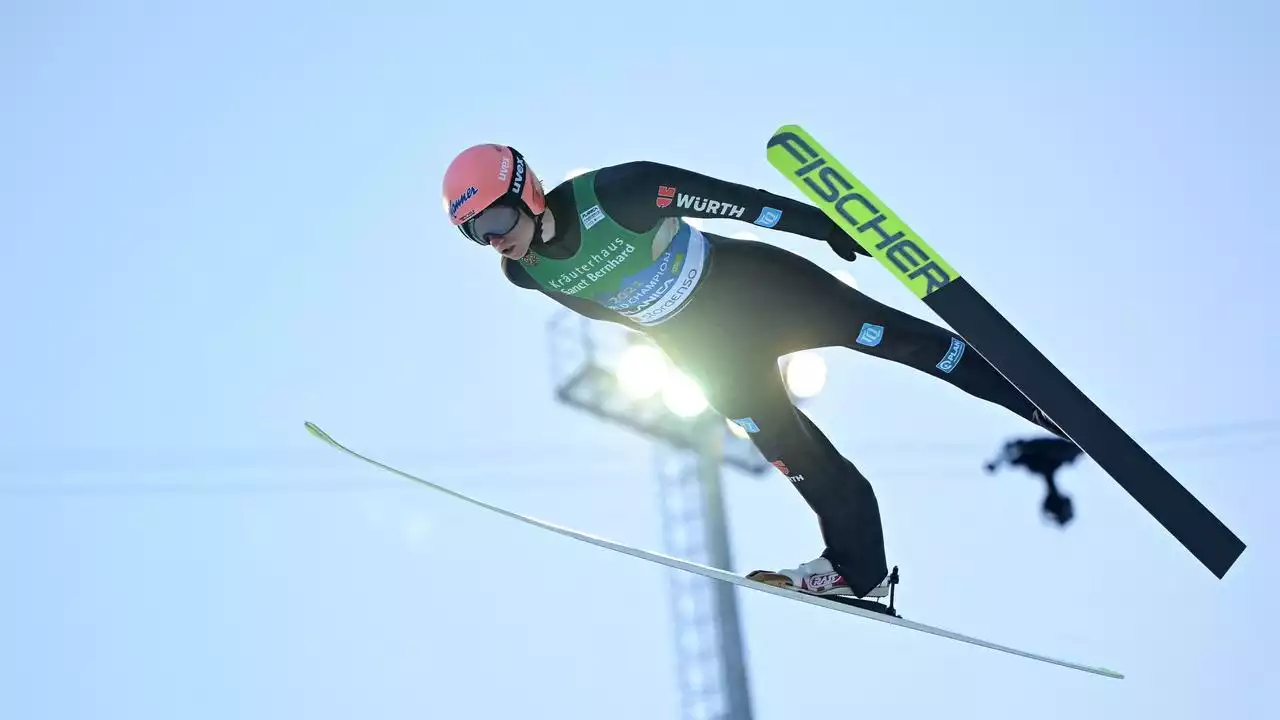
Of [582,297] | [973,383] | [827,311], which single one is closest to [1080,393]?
[973,383]

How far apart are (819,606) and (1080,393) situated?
1636 mm

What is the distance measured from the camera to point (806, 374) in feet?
46.6

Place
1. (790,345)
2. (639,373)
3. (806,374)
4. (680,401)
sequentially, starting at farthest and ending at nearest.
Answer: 1. (639,373)
2. (680,401)
3. (806,374)
4. (790,345)

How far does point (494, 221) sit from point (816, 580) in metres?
2.17

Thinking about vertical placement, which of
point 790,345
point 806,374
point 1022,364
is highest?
point 806,374

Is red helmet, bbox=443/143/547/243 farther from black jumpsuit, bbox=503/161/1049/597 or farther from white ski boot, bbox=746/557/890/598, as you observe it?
white ski boot, bbox=746/557/890/598

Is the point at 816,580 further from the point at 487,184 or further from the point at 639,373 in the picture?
the point at 639,373

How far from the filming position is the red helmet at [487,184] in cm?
647

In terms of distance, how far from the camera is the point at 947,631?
7367mm

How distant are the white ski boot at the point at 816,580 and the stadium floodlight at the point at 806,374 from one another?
662 centimetres

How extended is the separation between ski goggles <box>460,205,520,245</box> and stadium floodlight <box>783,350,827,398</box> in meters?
7.41

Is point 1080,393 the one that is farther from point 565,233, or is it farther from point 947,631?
point 565,233

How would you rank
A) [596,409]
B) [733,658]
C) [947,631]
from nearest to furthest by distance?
[947,631], [733,658], [596,409]

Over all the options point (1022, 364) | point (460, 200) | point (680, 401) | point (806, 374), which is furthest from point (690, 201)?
point (680, 401)
